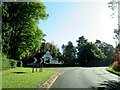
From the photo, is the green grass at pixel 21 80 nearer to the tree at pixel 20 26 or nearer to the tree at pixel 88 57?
the tree at pixel 20 26

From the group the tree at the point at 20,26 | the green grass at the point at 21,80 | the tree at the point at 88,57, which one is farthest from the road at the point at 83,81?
the tree at the point at 88,57

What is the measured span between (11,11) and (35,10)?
13.2ft

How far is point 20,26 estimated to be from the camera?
29.4 metres

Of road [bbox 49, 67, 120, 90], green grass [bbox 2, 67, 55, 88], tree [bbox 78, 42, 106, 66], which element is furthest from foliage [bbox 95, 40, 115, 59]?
green grass [bbox 2, 67, 55, 88]

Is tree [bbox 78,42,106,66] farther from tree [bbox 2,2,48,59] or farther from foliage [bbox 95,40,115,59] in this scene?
tree [bbox 2,2,48,59]

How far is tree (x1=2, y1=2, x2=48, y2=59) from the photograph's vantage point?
90.3 ft

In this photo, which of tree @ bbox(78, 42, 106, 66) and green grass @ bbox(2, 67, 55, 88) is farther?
tree @ bbox(78, 42, 106, 66)

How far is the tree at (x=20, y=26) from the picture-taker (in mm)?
27522

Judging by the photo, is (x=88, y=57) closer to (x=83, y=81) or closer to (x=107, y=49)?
(x=107, y=49)

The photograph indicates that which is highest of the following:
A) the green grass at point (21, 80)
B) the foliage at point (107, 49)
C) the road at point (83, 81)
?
the foliage at point (107, 49)

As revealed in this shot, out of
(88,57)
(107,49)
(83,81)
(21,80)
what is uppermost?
(107,49)

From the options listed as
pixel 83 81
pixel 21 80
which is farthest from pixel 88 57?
pixel 21 80

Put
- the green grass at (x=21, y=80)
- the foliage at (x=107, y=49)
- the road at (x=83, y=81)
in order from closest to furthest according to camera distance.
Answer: the green grass at (x=21, y=80), the road at (x=83, y=81), the foliage at (x=107, y=49)

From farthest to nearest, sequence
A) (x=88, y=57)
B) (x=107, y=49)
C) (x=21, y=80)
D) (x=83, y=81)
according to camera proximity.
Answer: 1. (x=107, y=49)
2. (x=88, y=57)
3. (x=83, y=81)
4. (x=21, y=80)
